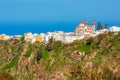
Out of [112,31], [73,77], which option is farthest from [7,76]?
[112,31]

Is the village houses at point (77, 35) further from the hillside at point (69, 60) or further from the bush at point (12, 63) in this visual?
the bush at point (12, 63)

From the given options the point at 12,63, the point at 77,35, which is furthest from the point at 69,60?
the point at 12,63

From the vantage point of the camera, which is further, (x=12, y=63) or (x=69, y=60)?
(x=12, y=63)

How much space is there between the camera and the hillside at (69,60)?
131 meters

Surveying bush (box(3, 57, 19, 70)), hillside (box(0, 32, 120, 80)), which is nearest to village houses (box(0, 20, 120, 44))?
hillside (box(0, 32, 120, 80))

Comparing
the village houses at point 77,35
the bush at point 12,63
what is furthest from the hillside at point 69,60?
the village houses at point 77,35

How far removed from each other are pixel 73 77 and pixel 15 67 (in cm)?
3274

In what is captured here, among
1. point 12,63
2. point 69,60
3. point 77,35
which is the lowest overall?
point 69,60

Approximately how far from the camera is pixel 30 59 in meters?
157

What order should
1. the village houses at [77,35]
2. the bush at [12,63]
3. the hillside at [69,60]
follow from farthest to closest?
the bush at [12,63] → the village houses at [77,35] → the hillside at [69,60]

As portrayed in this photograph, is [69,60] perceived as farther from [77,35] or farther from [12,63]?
[12,63]

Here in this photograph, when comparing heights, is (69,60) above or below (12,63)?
below

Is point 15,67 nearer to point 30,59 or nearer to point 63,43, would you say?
point 30,59

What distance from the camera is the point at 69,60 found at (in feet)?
463
